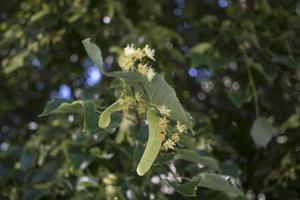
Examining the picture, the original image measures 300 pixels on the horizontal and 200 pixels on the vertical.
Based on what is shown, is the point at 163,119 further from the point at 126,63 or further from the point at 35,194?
the point at 35,194

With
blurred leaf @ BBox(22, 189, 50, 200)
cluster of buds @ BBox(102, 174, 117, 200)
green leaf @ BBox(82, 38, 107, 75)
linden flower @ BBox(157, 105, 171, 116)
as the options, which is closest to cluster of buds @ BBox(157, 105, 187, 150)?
linden flower @ BBox(157, 105, 171, 116)

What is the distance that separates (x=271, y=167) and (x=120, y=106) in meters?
0.83

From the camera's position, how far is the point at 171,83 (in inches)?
45.8

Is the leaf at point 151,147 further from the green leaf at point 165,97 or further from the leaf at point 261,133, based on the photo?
the leaf at point 261,133

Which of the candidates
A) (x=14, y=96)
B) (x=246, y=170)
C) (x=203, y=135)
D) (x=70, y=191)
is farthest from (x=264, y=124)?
(x=14, y=96)

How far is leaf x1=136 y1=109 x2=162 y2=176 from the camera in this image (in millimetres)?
695

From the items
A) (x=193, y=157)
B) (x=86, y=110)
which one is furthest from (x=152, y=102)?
(x=193, y=157)

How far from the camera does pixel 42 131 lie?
143 centimetres

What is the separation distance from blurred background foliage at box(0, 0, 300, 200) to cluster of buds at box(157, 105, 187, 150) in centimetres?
13

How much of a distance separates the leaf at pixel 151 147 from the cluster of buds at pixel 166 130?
0.01 metres

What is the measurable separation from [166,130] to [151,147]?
0.08m

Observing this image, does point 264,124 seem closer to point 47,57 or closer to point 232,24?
point 232,24

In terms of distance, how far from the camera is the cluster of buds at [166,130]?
0.73 m

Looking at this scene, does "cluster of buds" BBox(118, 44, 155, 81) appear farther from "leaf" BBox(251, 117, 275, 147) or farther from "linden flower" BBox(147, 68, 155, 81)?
"leaf" BBox(251, 117, 275, 147)
